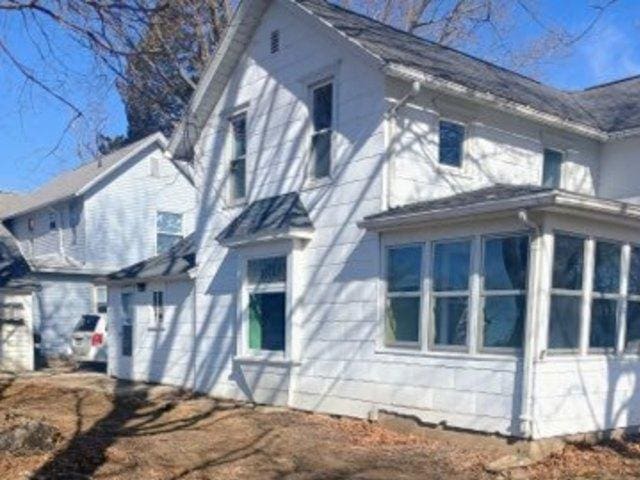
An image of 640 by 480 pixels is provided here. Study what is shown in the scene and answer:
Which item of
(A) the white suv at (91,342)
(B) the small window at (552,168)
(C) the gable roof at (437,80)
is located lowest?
(A) the white suv at (91,342)

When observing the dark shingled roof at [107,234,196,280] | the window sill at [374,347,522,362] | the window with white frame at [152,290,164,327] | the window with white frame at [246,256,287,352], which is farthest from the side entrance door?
the window sill at [374,347,522,362]

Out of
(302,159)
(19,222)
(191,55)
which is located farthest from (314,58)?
(19,222)

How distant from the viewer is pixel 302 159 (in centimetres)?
1298

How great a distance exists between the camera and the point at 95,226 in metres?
27.2

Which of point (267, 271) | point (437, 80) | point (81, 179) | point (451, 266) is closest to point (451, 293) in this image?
point (451, 266)

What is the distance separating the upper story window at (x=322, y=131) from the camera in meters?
12.5

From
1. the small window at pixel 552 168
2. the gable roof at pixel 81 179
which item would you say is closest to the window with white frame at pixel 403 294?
the small window at pixel 552 168

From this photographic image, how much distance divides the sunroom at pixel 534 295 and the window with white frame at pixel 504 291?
14 millimetres

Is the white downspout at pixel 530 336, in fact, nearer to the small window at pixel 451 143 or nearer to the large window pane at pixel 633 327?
the large window pane at pixel 633 327

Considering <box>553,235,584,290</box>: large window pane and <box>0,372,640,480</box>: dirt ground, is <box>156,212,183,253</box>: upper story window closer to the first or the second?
<box>0,372,640,480</box>: dirt ground

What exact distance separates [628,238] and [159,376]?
11404 millimetres

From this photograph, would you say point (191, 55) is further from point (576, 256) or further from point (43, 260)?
point (576, 256)

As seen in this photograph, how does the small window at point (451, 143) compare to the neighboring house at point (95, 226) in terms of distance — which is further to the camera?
the neighboring house at point (95, 226)

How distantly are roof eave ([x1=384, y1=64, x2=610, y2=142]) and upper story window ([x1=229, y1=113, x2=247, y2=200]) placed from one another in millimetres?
4836
